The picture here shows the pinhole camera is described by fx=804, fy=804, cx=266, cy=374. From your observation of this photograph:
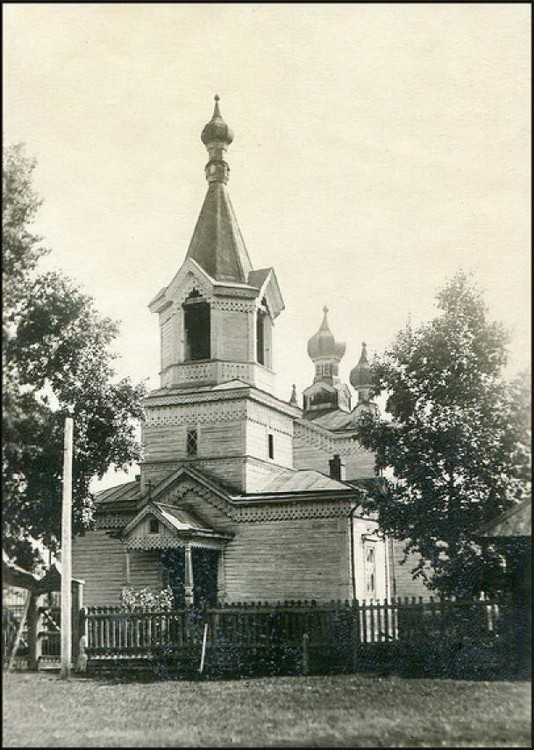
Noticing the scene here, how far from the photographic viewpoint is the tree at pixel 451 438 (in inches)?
801

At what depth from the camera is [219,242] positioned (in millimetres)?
26953

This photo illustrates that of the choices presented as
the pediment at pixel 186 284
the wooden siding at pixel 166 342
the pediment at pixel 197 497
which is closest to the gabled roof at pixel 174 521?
the pediment at pixel 197 497

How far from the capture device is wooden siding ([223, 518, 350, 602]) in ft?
76.3

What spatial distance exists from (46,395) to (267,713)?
9.76 meters

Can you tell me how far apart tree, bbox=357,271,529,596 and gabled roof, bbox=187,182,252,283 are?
6646 mm

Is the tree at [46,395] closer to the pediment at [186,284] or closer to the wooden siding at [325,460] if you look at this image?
the pediment at [186,284]

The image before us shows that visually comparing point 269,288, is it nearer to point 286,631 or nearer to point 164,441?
point 164,441

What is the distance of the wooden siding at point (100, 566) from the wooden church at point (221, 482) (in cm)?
3

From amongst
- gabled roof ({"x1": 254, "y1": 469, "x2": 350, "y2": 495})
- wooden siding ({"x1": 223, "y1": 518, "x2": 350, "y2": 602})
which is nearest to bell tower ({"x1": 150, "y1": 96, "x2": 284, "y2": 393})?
gabled roof ({"x1": 254, "y1": 469, "x2": 350, "y2": 495})

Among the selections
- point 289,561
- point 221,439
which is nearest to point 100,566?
point 221,439

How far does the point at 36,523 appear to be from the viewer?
19.2 metres

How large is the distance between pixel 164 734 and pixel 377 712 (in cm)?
342

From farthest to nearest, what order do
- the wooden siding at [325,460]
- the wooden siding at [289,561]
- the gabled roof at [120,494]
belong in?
the wooden siding at [325,460]
the gabled roof at [120,494]
the wooden siding at [289,561]

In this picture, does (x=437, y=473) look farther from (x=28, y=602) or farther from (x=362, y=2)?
(x=362, y=2)
